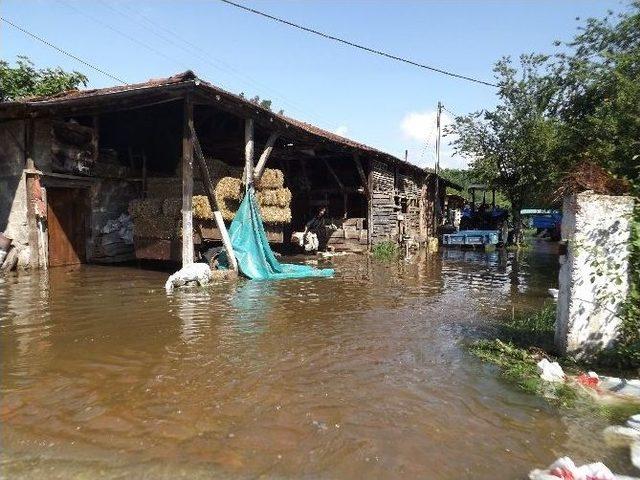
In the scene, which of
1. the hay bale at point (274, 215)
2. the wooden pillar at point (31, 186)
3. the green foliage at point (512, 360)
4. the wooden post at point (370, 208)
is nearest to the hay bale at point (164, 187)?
the hay bale at point (274, 215)

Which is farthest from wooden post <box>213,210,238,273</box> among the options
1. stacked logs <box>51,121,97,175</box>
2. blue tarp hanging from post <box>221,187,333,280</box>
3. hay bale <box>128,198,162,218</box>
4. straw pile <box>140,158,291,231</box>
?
stacked logs <box>51,121,97,175</box>

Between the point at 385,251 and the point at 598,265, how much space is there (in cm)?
1265

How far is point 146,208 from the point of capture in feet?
37.9

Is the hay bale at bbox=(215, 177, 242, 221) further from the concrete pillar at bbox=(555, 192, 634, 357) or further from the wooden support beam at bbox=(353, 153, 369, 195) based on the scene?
the concrete pillar at bbox=(555, 192, 634, 357)

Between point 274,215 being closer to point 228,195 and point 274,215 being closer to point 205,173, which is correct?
point 228,195

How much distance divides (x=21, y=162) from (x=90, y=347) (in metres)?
7.97

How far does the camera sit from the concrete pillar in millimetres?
4559

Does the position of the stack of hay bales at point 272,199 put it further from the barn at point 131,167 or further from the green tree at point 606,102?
the green tree at point 606,102

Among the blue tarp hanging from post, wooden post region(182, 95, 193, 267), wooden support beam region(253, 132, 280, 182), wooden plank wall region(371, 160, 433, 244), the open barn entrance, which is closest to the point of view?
wooden post region(182, 95, 193, 267)

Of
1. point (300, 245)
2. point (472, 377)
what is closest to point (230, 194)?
point (300, 245)

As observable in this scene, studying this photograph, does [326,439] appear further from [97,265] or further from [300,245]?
[300,245]

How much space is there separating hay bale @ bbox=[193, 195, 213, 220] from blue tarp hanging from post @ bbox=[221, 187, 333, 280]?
0.78m

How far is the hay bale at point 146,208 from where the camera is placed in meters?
11.4

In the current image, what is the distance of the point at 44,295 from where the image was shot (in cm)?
796
